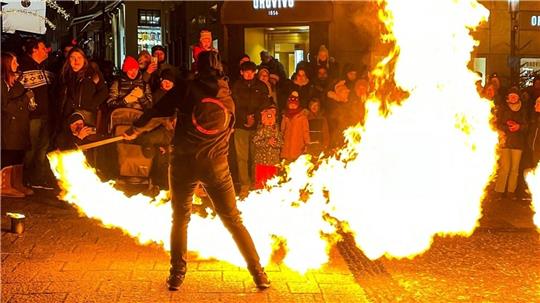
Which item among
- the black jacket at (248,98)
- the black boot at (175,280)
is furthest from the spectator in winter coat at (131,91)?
the black boot at (175,280)

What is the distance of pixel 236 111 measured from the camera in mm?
10383

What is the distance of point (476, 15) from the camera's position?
865 cm

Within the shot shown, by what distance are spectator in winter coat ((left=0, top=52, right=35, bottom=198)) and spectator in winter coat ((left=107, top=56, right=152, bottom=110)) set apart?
109 cm

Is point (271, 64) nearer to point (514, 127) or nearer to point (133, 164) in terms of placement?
point (133, 164)

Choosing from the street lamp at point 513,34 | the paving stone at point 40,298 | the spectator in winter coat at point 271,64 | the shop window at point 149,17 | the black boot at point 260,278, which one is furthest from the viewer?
the shop window at point 149,17

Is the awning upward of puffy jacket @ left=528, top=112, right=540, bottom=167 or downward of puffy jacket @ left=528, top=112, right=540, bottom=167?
upward

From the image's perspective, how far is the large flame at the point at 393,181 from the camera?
7094 millimetres

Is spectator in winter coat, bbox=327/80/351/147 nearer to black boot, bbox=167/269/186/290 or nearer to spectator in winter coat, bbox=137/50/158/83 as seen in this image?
spectator in winter coat, bbox=137/50/158/83

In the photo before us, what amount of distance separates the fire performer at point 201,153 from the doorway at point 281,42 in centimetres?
1210

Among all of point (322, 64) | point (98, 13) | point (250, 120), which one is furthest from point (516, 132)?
point (98, 13)

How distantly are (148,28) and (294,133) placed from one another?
2445 centimetres

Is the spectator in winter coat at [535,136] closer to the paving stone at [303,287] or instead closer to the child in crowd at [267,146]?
the child in crowd at [267,146]

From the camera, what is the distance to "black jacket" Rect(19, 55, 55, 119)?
9.65 m

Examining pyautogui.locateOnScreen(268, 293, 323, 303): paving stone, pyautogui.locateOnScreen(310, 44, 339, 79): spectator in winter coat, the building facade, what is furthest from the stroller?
the building facade
